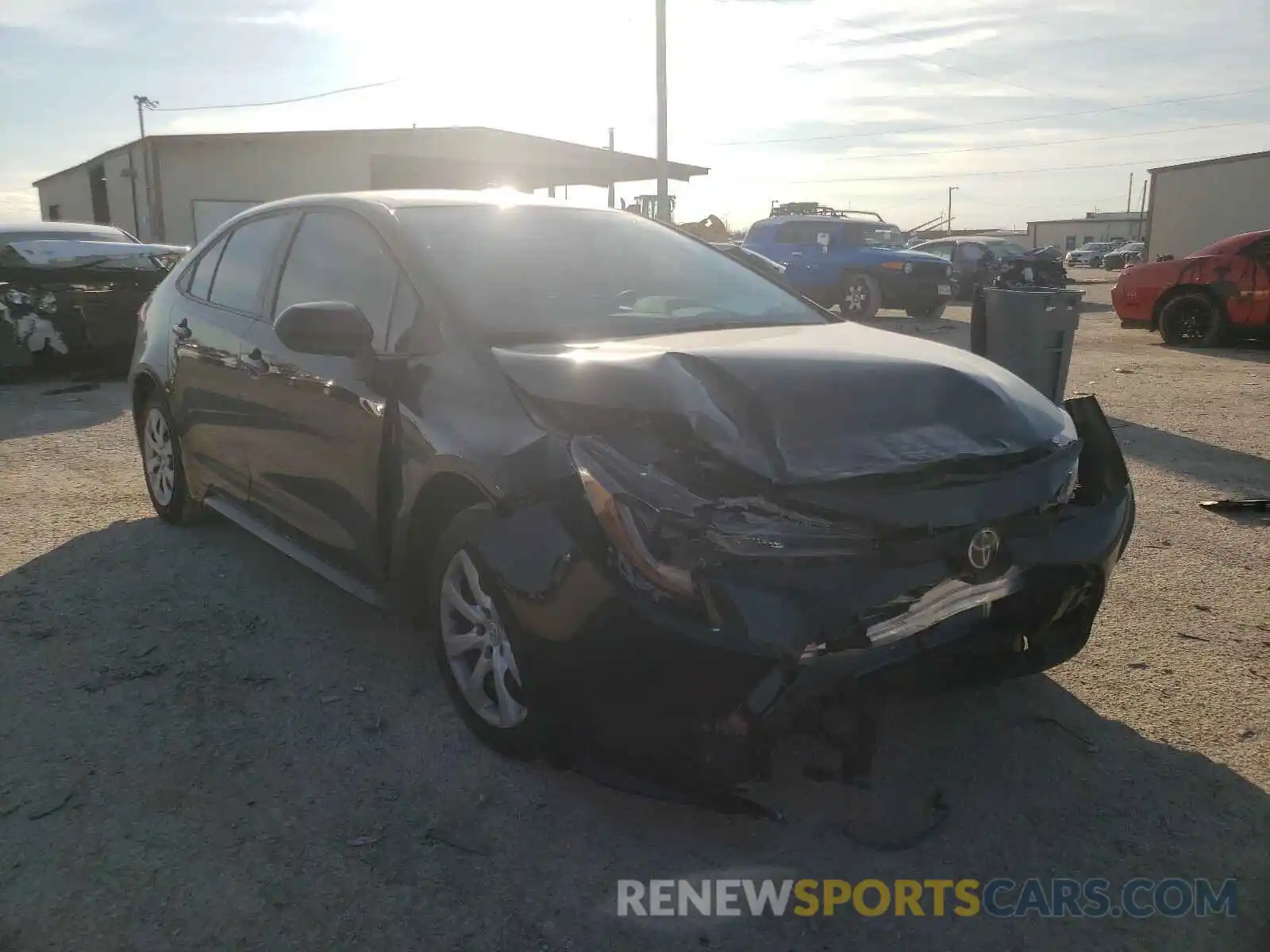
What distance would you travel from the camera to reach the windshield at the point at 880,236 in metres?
17.1

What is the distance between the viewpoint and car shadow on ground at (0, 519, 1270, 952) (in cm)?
214

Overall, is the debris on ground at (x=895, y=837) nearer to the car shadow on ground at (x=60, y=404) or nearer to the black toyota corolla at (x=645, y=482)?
the black toyota corolla at (x=645, y=482)

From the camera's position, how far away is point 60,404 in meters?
8.55

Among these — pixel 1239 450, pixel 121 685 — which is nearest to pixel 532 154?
pixel 1239 450

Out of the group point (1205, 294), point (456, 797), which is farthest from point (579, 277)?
point (1205, 294)

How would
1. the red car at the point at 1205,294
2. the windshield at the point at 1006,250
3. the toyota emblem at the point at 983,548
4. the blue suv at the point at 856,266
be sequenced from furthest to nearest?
1. the windshield at the point at 1006,250
2. the blue suv at the point at 856,266
3. the red car at the point at 1205,294
4. the toyota emblem at the point at 983,548

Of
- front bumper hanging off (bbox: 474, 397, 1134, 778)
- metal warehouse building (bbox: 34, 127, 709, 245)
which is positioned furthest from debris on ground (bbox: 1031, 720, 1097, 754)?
metal warehouse building (bbox: 34, 127, 709, 245)

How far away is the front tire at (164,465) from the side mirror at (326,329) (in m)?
1.98

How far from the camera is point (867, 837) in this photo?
7.91 ft

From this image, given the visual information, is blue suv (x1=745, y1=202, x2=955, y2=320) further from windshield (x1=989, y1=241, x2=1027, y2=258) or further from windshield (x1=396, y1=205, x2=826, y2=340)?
windshield (x1=396, y1=205, x2=826, y2=340)

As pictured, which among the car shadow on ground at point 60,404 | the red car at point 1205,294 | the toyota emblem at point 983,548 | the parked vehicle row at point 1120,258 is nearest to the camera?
the toyota emblem at point 983,548

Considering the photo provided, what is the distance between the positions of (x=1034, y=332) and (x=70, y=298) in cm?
850

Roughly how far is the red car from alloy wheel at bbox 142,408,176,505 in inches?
455

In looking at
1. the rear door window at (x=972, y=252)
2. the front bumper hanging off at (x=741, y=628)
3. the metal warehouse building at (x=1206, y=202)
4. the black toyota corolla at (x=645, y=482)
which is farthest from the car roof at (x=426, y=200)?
the metal warehouse building at (x=1206, y=202)
